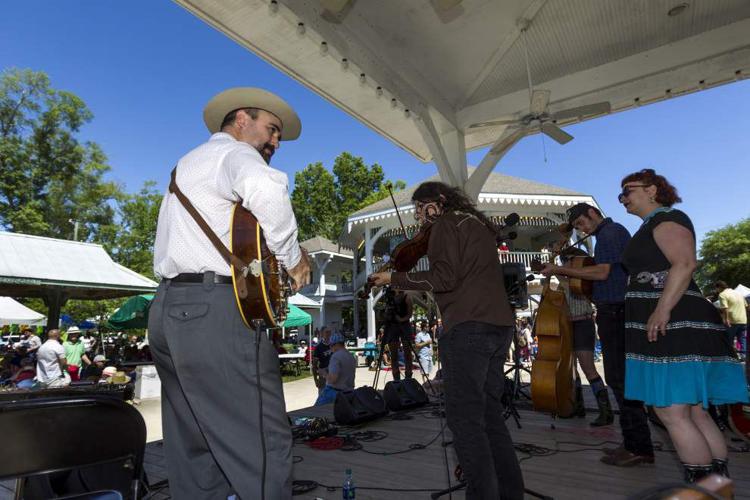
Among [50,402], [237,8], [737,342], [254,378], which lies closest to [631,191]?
[254,378]

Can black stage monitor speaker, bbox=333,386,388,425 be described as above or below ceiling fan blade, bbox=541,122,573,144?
below

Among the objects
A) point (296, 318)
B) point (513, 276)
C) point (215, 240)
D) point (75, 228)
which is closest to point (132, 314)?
point (296, 318)

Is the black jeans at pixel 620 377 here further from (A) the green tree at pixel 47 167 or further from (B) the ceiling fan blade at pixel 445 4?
(A) the green tree at pixel 47 167

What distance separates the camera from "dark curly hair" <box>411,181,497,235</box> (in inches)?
101

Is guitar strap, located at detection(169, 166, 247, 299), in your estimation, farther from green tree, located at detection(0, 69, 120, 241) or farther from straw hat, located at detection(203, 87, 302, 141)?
green tree, located at detection(0, 69, 120, 241)

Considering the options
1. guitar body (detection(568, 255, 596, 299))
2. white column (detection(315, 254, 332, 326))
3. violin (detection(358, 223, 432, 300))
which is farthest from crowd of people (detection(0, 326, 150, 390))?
white column (detection(315, 254, 332, 326))

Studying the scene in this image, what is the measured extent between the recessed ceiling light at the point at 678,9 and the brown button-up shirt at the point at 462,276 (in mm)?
4729

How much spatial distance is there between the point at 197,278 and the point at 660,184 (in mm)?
2596

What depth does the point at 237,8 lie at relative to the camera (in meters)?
4.03

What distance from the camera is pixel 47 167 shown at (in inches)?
1112

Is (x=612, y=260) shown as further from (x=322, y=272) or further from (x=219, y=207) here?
(x=322, y=272)

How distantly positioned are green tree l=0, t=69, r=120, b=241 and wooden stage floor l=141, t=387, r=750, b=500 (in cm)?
2973

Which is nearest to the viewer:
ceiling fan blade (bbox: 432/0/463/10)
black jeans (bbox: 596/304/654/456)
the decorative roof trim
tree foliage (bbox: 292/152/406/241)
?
black jeans (bbox: 596/304/654/456)

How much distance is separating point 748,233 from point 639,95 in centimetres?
5500
